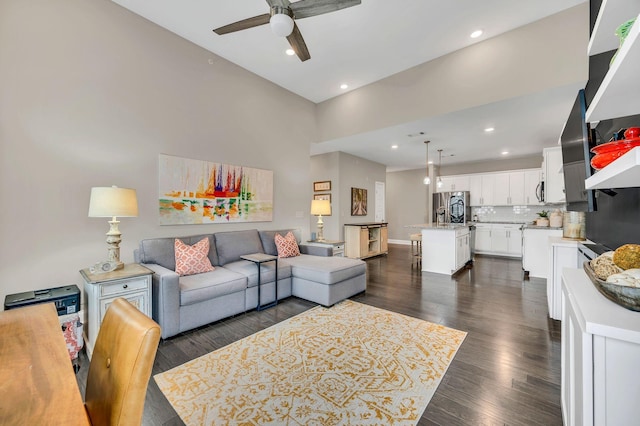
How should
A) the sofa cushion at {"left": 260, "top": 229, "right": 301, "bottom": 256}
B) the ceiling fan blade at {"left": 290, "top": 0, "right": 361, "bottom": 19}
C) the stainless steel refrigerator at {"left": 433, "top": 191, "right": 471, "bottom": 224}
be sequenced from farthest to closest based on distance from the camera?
1. the stainless steel refrigerator at {"left": 433, "top": 191, "right": 471, "bottom": 224}
2. the sofa cushion at {"left": 260, "top": 229, "right": 301, "bottom": 256}
3. the ceiling fan blade at {"left": 290, "top": 0, "right": 361, "bottom": 19}

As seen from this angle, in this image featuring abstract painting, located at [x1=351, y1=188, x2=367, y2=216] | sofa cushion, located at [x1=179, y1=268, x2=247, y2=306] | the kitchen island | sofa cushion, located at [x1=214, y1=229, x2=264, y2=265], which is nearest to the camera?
sofa cushion, located at [x1=179, y1=268, x2=247, y2=306]

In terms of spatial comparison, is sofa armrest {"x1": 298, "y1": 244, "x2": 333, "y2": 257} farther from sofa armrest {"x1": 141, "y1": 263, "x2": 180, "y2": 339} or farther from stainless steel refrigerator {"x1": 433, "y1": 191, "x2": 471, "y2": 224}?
stainless steel refrigerator {"x1": 433, "y1": 191, "x2": 471, "y2": 224}

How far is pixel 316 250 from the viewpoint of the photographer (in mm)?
4332

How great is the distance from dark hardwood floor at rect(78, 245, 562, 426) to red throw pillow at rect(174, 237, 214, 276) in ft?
2.27

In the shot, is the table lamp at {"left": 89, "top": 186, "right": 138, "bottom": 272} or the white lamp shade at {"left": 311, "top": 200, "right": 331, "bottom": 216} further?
the white lamp shade at {"left": 311, "top": 200, "right": 331, "bottom": 216}

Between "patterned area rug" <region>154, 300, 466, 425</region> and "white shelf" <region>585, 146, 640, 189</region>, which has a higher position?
"white shelf" <region>585, 146, 640, 189</region>

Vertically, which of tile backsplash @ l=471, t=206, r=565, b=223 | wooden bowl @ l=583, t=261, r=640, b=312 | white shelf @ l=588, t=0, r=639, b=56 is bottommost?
wooden bowl @ l=583, t=261, r=640, b=312

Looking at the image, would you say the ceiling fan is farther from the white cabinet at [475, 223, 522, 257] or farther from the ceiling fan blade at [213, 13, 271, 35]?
the white cabinet at [475, 223, 522, 257]

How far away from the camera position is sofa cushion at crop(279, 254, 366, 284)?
132 inches

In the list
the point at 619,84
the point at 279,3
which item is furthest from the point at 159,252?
the point at 619,84

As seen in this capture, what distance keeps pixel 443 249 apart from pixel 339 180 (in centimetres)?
285

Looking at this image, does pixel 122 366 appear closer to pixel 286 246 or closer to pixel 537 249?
pixel 286 246

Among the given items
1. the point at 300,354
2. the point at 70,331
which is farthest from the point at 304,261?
the point at 70,331

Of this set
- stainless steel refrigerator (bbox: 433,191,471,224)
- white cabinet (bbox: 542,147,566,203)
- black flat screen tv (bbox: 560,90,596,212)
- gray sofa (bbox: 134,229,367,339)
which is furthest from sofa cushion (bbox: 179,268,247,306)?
stainless steel refrigerator (bbox: 433,191,471,224)
